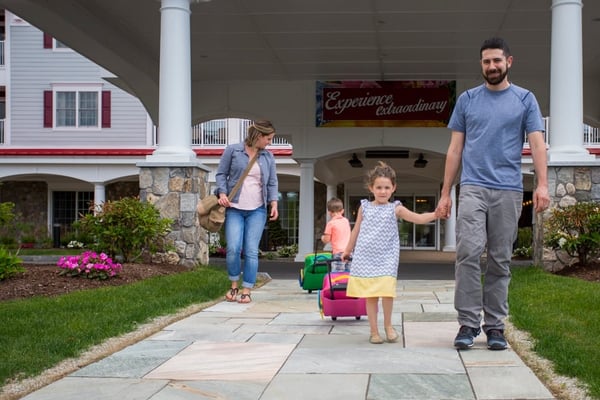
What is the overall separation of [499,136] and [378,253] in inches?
43.0

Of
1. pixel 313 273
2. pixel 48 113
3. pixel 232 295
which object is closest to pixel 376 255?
pixel 232 295

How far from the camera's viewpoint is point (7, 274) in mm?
8070

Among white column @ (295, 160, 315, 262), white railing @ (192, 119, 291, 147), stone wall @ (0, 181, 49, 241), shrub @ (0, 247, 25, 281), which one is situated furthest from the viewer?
stone wall @ (0, 181, 49, 241)

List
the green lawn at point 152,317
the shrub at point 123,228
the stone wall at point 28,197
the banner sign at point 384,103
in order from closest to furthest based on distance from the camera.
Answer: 1. the green lawn at point 152,317
2. the shrub at point 123,228
3. the banner sign at point 384,103
4. the stone wall at point 28,197

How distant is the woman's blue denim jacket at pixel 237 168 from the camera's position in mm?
7270

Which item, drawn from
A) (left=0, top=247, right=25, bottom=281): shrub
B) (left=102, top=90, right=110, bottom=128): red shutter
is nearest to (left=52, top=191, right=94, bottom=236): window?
(left=102, top=90, right=110, bottom=128): red shutter

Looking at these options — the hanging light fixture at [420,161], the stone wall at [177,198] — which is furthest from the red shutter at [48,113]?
the stone wall at [177,198]

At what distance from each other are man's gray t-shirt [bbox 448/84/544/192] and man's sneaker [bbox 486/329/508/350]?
0.88 metres

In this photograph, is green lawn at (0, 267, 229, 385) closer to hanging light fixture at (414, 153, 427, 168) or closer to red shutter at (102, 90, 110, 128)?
hanging light fixture at (414, 153, 427, 168)

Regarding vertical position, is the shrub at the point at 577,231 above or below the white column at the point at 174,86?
below

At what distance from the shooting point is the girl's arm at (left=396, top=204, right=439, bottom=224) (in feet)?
15.7

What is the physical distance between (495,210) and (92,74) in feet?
82.7

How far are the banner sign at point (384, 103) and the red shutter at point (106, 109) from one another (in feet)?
39.9

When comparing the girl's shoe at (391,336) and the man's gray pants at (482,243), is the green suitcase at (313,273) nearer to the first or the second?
the girl's shoe at (391,336)
